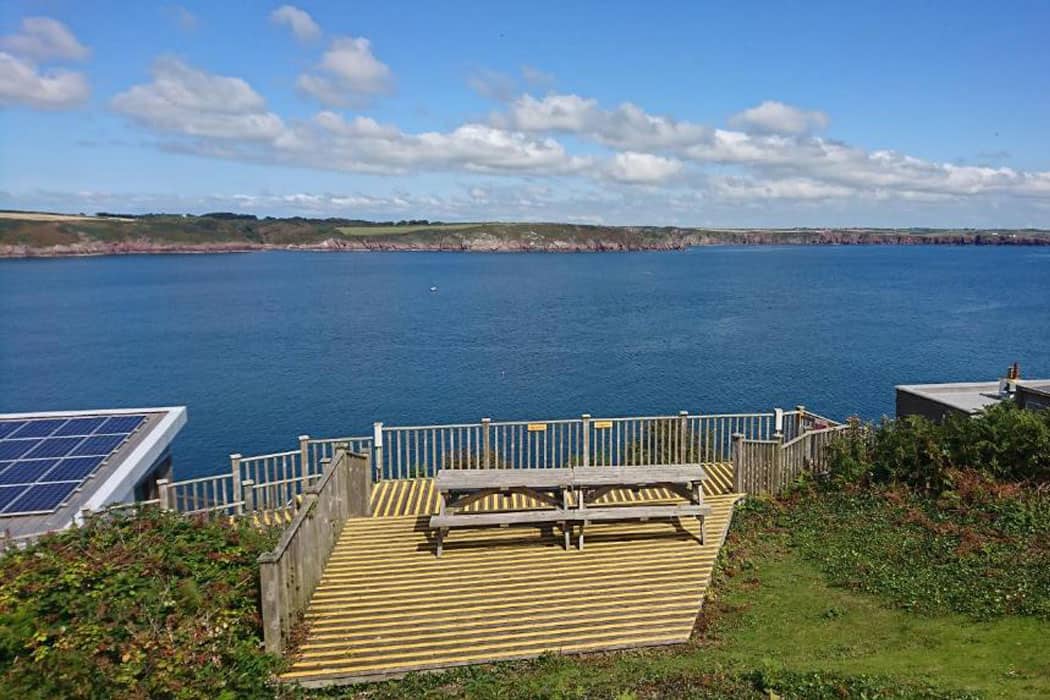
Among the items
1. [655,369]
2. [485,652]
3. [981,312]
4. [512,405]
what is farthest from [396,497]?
[981,312]

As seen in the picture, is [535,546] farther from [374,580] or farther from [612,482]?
[374,580]

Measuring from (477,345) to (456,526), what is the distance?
45.9 metres

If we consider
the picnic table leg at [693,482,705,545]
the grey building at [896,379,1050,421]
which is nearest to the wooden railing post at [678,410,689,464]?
the picnic table leg at [693,482,705,545]

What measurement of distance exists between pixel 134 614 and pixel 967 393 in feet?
59.5

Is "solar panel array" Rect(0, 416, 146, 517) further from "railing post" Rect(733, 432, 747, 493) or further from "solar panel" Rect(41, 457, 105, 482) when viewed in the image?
"railing post" Rect(733, 432, 747, 493)

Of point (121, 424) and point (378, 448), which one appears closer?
point (121, 424)

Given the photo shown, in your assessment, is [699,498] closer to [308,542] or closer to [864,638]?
[864,638]

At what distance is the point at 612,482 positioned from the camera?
33.6 feet

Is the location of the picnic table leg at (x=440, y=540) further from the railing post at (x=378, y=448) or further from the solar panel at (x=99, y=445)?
the solar panel at (x=99, y=445)

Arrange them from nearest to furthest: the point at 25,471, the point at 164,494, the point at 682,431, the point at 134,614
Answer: the point at 134,614 < the point at 164,494 < the point at 25,471 < the point at 682,431

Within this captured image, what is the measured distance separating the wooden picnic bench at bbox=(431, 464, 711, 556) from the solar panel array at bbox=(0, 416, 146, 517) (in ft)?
17.1

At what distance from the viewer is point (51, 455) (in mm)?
10852

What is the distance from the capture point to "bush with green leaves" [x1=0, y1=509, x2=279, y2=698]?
19.2 ft

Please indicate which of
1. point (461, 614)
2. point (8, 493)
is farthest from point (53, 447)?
point (461, 614)
